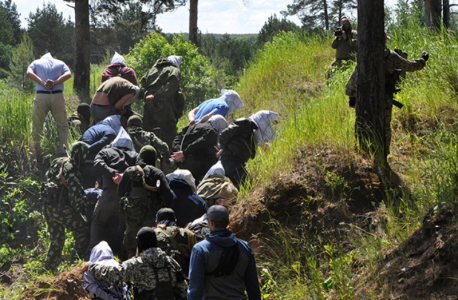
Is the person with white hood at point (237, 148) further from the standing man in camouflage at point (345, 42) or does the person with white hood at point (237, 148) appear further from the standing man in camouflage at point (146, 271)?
the standing man in camouflage at point (345, 42)

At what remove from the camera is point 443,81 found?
7488 millimetres

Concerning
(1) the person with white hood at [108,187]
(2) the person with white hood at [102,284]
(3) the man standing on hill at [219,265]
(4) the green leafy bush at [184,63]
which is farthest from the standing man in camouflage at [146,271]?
(4) the green leafy bush at [184,63]

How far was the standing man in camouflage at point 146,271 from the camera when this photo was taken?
14.3ft

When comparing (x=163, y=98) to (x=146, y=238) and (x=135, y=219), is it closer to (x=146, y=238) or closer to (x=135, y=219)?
(x=135, y=219)

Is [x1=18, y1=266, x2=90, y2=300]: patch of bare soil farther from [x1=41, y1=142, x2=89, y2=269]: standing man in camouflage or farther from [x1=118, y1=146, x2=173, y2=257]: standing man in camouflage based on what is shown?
[x1=41, y1=142, x2=89, y2=269]: standing man in camouflage

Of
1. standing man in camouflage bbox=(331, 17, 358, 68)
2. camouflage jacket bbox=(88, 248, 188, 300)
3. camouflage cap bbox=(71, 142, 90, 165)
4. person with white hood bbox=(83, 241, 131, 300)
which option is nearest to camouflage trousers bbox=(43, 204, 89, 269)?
camouflage cap bbox=(71, 142, 90, 165)

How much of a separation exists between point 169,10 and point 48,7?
2706 cm

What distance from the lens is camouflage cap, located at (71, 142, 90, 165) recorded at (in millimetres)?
6715

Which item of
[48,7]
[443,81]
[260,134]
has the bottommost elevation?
[260,134]

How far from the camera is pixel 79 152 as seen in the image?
6.73m

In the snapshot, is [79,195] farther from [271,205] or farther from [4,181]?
[4,181]

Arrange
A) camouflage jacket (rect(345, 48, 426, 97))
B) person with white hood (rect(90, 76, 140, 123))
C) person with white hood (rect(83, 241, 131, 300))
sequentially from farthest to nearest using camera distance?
person with white hood (rect(90, 76, 140, 123)) → camouflage jacket (rect(345, 48, 426, 97)) → person with white hood (rect(83, 241, 131, 300))

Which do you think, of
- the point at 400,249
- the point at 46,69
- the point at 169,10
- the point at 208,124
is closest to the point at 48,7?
the point at 169,10

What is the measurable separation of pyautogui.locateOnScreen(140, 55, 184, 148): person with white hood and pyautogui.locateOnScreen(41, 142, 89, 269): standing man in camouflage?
244 centimetres
